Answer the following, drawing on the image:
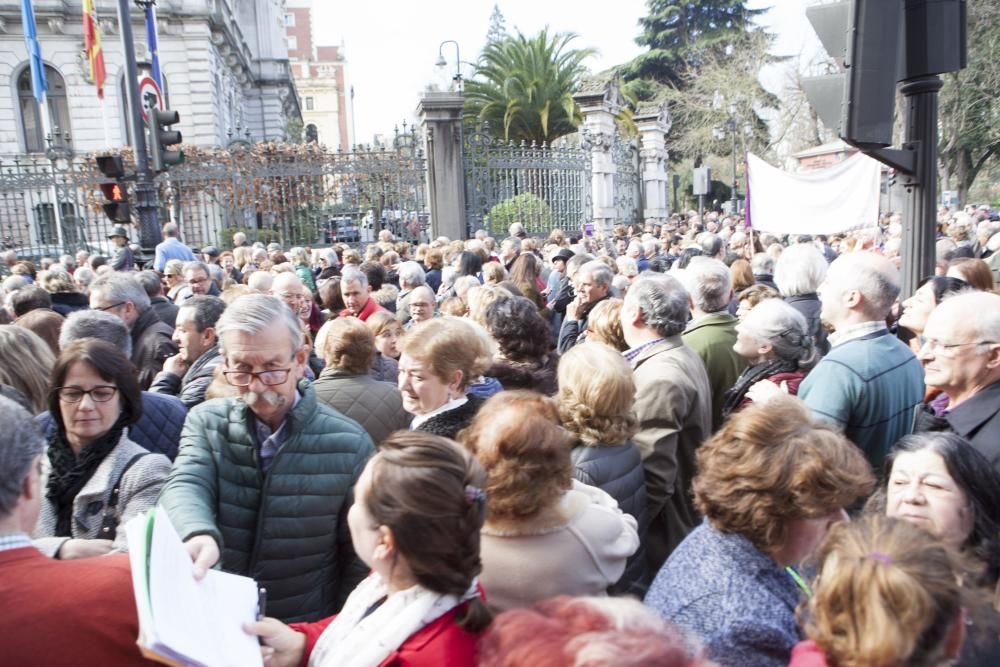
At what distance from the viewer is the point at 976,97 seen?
30141 mm

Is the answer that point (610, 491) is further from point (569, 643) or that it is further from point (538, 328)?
point (569, 643)

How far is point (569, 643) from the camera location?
126 cm

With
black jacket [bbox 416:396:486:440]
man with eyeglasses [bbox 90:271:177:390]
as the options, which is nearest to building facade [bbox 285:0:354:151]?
man with eyeglasses [bbox 90:271:177:390]

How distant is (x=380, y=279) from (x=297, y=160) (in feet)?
30.5

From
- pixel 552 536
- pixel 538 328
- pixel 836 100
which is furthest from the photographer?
pixel 538 328

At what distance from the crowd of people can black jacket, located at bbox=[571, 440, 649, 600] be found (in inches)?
0.5

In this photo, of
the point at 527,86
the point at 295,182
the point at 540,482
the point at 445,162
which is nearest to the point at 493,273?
the point at 540,482

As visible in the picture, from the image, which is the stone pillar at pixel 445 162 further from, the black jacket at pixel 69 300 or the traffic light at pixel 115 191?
the black jacket at pixel 69 300

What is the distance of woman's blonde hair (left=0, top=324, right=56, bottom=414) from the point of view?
3.54 m

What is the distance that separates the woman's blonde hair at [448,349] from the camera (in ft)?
11.0

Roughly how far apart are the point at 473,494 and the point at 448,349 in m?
1.57

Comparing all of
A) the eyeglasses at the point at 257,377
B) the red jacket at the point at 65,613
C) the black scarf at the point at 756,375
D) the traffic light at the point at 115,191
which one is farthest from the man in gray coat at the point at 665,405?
the traffic light at the point at 115,191

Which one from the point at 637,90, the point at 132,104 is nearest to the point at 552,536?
the point at 132,104

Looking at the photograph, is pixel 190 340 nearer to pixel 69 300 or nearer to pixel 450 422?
pixel 450 422
